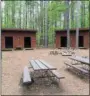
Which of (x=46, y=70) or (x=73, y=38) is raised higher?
(x=73, y=38)

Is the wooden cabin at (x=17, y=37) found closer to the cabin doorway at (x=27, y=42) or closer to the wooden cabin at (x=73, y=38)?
the cabin doorway at (x=27, y=42)

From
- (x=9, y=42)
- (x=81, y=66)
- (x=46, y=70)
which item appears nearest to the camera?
(x=46, y=70)

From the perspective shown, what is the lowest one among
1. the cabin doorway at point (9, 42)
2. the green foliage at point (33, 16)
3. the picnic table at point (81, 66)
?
the picnic table at point (81, 66)

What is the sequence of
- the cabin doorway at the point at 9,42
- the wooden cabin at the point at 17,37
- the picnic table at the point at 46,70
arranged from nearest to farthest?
the picnic table at the point at 46,70
the wooden cabin at the point at 17,37
the cabin doorway at the point at 9,42

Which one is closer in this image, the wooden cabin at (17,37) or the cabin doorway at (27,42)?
the wooden cabin at (17,37)

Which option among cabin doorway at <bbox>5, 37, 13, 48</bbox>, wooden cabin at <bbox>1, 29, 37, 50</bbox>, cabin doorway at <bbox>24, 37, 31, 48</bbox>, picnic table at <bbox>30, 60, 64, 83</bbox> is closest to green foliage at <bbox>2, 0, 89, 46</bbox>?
cabin doorway at <bbox>24, 37, 31, 48</bbox>

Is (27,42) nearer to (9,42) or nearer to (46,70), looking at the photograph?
(9,42)

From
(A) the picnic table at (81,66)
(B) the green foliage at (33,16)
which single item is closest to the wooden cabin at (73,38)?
(B) the green foliage at (33,16)

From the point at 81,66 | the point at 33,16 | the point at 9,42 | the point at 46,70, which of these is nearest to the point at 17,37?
the point at 9,42

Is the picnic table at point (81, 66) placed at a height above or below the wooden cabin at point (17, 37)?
Answer: below

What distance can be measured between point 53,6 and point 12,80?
2891 centimetres

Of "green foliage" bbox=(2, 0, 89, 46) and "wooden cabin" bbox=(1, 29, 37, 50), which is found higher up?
"green foliage" bbox=(2, 0, 89, 46)

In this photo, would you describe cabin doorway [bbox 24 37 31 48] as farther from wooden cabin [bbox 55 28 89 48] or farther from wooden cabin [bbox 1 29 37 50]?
wooden cabin [bbox 55 28 89 48]

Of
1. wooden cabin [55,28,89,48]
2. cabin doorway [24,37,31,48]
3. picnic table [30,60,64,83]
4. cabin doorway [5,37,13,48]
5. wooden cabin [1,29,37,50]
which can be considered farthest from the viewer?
cabin doorway [24,37,31,48]
